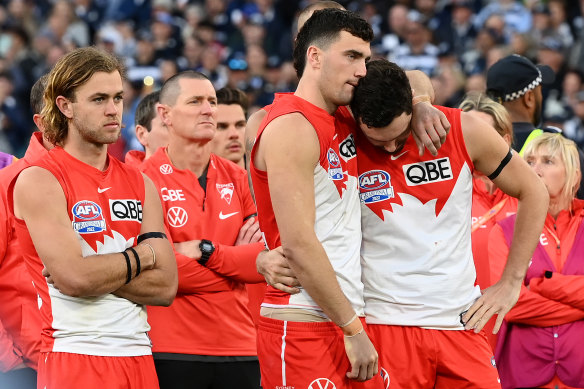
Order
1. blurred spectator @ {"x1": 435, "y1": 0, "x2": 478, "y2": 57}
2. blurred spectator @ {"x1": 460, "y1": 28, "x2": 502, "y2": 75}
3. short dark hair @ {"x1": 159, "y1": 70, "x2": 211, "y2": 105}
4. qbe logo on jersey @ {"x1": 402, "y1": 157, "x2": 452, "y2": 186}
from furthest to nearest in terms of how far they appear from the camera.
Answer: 1. blurred spectator @ {"x1": 435, "y1": 0, "x2": 478, "y2": 57}
2. blurred spectator @ {"x1": 460, "y1": 28, "x2": 502, "y2": 75}
3. short dark hair @ {"x1": 159, "y1": 70, "x2": 211, "y2": 105}
4. qbe logo on jersey @ {"x1": 402, "y1": 157, "x2": 452, "y2": 186}

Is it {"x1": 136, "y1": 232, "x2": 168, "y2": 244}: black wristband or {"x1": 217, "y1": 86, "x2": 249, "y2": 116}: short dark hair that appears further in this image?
{"x1": 217, "y1": 86, "x2": 249, "y2": 116}: short dark hair

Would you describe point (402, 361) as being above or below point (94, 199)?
below

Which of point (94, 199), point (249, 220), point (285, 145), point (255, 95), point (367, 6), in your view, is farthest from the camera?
point (367, 6)

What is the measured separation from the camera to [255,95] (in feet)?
44.2

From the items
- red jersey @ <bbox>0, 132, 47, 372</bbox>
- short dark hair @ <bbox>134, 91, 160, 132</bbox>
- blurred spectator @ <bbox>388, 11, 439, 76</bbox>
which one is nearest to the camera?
red jersey @ <bbox>0, 132, 47, 372</bbox>

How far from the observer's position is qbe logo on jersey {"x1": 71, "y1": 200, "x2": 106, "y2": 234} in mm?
4148

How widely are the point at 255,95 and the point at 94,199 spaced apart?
9.37 m

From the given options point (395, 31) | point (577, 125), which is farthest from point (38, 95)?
point (395, 31)

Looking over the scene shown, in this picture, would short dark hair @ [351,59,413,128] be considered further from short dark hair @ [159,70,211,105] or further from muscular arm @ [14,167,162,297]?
short dark hair @ [159,70,211,105]

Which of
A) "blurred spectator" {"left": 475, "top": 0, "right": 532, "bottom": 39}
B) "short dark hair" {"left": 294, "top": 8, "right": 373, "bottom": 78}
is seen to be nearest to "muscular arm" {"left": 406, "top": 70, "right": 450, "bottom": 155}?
"short dark hair" {"left": 294, "top": 8, "right": 373, "bottom": 78}

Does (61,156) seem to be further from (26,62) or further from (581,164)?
(26,62)

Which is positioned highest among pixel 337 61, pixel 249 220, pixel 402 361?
pixel 337 61

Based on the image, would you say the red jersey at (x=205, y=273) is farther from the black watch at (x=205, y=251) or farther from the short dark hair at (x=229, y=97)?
the short dark hair at (x=229, y=97)

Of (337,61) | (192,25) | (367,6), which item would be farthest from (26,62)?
(337,61)
